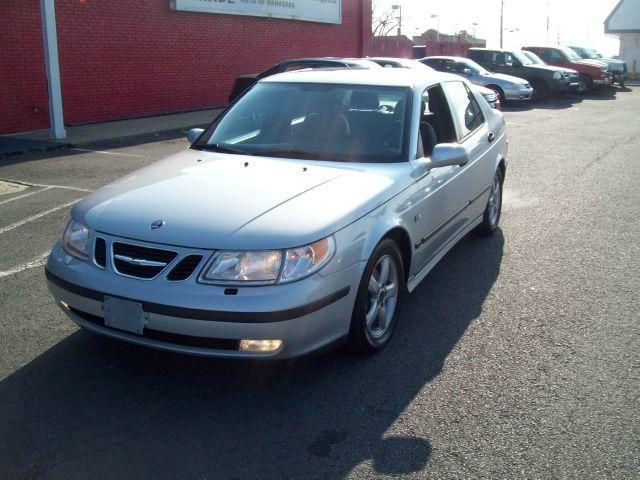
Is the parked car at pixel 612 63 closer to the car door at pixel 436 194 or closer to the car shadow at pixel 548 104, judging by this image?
the car shadow at pixel 548 104

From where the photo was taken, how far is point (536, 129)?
648 inches

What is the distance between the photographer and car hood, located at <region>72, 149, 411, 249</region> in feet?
11.7

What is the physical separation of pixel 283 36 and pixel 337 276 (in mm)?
19483

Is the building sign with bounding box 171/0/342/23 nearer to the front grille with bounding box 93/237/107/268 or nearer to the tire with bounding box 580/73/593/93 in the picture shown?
the tire with bounding box 580/73/593/93

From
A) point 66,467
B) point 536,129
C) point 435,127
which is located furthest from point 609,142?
point 66,467

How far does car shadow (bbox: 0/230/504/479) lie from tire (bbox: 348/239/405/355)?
12 centimetres

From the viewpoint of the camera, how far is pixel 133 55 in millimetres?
16656

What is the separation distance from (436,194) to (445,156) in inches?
13.5

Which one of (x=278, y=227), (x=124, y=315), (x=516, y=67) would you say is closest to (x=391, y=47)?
(x=516, y=67)

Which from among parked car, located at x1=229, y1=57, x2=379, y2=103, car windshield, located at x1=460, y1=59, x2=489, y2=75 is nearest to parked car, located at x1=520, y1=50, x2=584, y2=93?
car windshield, located at x1=460, y1=59, x2=489, y2=75

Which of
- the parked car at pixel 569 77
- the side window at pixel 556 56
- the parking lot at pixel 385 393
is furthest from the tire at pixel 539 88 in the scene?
the parking lot at pixel 385 393

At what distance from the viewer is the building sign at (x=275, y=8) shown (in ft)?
60.2

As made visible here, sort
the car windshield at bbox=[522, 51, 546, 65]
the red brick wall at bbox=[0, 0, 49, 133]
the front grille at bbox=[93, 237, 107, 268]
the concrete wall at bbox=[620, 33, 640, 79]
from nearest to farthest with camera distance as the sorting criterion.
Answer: the front grille at bbox=[93, 237, 107, 268] < the red brick wall at bbox=[0, 0, 49, 133] < the car windshield at bbox=[522, 51, 546, 65] < the concrete wall at bbox=[620, 33, 640, 79]

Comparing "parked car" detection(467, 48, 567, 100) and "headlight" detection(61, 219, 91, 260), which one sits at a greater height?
"parked car" detection(467, 48, 567, 100)
